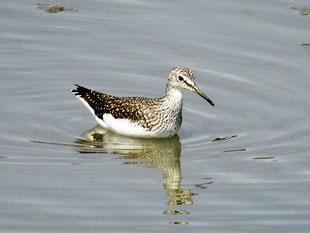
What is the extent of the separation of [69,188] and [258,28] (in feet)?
24.0

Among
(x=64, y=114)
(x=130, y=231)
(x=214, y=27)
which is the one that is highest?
(x=214, y=27)

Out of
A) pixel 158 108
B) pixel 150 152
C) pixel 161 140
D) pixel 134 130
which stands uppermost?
pixel 158 108

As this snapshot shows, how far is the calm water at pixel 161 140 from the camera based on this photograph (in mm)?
14438

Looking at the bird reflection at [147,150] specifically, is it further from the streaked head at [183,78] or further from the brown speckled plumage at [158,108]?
the streaked head at [183,78]

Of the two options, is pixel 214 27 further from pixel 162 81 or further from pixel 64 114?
pixel 64 114

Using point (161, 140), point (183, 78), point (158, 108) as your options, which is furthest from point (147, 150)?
point (183, 78)

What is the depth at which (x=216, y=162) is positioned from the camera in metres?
16.4

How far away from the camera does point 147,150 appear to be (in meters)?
17.3

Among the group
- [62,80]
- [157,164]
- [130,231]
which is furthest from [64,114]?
[130,231]

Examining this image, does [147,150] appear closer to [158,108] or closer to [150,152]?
[150,152]

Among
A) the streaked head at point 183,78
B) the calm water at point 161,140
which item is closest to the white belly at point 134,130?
the calm water at point 161,140

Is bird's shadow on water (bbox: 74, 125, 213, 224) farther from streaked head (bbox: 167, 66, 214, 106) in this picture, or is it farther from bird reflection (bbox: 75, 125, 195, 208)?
streaked head (bbox: 167, 66, 214, 106)

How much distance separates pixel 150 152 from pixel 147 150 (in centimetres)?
9

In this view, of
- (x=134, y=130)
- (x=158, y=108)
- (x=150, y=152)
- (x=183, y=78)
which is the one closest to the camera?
(x=150, y=152)
